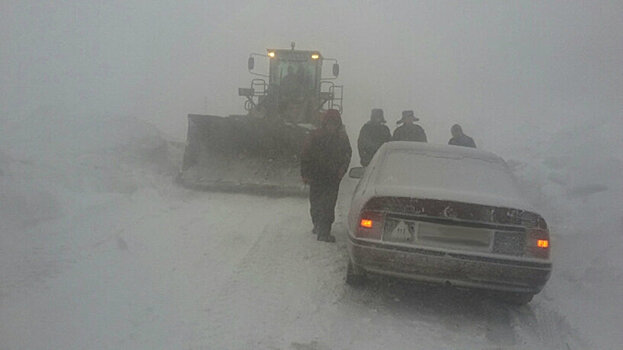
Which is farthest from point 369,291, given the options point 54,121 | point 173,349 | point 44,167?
point 54,121

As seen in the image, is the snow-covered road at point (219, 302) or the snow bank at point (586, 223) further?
the snow bank at point (586, 223)

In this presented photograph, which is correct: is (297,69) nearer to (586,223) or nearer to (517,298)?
(586,223)

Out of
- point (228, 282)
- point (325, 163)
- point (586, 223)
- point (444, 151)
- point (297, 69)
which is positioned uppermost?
point (297, 69)

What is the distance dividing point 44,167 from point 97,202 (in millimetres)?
1150

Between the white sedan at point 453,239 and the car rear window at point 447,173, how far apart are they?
0.15 m

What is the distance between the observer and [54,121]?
12.1 metres

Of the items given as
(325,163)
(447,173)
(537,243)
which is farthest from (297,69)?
(537,243)

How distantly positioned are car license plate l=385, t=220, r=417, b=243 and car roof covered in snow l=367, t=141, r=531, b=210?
0.24 metres

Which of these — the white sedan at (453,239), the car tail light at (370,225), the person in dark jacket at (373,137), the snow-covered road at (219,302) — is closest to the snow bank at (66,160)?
the snow-covered road at (219,302)

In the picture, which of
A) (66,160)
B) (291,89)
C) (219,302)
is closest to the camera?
(219,302)

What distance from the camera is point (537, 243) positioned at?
14.7 feet

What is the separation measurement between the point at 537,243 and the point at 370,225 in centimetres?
136

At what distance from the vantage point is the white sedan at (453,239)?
448cm

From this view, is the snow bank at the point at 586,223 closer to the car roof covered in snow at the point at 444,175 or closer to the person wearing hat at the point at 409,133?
the car roof covered in snow at the point at 444,175
